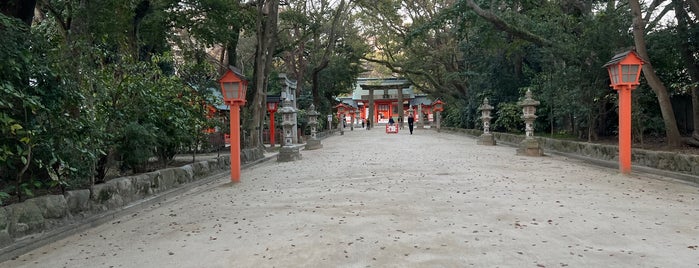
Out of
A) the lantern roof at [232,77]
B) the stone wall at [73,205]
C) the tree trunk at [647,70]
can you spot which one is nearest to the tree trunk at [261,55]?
the lantern roof at [232,77]

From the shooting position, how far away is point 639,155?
423 inches

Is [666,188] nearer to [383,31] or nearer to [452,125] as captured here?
[383,31]

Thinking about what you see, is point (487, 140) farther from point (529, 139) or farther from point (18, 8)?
point (18, 8)

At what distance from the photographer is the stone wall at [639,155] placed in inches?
354

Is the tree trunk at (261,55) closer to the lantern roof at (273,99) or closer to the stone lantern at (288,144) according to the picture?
the stone lantern at (288,144)

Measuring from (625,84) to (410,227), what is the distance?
739 centimetres

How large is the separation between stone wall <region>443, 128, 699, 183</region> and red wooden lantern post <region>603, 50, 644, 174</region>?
2.52ft

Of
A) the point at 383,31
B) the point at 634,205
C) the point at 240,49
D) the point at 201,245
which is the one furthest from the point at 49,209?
the point at 383,31

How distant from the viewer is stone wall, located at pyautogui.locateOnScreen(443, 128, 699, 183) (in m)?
8.99

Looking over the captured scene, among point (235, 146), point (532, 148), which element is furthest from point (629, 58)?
point (235, 146)

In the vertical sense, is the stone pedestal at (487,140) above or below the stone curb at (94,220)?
above

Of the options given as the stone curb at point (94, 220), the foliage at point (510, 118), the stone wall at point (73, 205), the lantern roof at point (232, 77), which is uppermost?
the lantern roof at point (232, 77)

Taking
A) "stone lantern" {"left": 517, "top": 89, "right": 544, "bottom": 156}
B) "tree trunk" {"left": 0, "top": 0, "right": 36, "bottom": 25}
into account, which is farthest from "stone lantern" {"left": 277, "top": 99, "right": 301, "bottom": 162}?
"tree trunk" {"left": 0, "top": 0, "right": 36, "bottom": 25}

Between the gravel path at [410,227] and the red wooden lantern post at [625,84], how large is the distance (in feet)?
2.34
